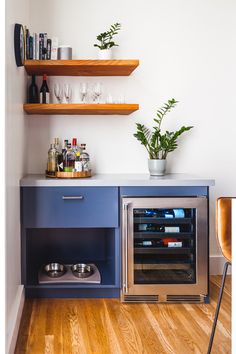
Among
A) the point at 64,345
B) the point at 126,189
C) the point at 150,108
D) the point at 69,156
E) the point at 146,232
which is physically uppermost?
the point at 150,108

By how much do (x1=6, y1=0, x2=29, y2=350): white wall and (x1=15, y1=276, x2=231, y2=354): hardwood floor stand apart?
0.19 metres

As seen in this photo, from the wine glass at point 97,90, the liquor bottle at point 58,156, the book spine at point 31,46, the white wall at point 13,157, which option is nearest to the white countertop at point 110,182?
the white wall at point 13,157

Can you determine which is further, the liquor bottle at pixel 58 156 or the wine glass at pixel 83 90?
the wine glass at pixel 83 90

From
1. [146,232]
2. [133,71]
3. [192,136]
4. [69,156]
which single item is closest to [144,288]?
[146,232]

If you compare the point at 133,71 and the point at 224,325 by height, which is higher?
the point at 133,71

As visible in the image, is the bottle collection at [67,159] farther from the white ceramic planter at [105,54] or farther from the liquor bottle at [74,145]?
the white ceramic planter at [105,54]

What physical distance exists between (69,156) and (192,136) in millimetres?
1084

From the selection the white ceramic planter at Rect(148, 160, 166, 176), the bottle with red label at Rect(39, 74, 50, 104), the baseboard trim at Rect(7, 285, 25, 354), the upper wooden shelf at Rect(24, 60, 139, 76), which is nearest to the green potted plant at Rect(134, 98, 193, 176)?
the white ceramic planter at Rect(148, 160, 166, 176)

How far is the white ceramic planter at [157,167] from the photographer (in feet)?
11.8

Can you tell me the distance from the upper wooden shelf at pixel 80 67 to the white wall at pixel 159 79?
13 centimetres

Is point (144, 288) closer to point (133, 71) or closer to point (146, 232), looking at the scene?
point (146, 232)

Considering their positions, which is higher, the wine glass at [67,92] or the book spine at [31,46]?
the book spine at [31,46]

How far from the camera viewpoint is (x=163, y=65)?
12.9 ft

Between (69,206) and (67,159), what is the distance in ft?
1.41
